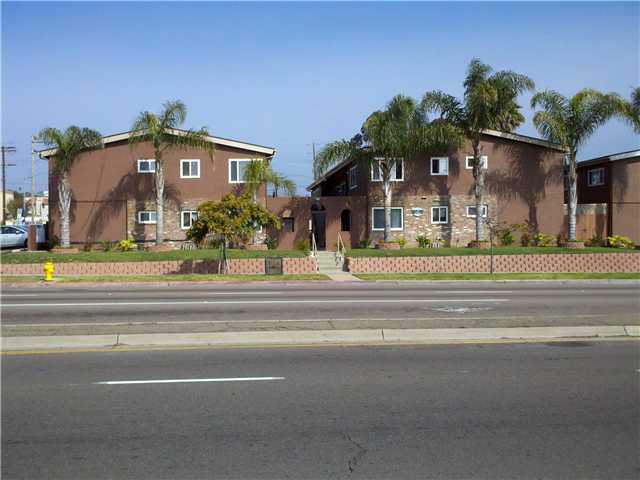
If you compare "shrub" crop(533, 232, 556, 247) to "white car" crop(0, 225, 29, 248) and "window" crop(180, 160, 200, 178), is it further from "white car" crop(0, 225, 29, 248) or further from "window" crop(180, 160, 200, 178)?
"white car" crop(0, 225, 29, 248)

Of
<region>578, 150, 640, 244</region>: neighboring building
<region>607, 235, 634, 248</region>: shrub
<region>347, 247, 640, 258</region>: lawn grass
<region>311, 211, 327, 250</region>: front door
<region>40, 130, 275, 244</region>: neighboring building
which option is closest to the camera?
<region>347, 247, 640, 258</region>: lawn grass

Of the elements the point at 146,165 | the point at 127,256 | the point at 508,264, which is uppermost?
the point at 146,165

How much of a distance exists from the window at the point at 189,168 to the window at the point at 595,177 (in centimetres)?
2513

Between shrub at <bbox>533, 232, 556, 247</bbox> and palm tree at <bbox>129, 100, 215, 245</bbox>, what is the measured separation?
1937 cm

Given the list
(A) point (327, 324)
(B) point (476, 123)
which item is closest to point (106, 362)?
(A) point (327, 324)

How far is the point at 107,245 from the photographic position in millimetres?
38344

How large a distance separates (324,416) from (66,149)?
3310cm

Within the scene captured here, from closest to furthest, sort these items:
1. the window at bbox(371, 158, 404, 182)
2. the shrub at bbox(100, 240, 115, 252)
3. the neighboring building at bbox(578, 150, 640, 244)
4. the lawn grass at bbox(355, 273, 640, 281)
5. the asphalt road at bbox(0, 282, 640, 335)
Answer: the asphalt road at bbox(0, 282, 640, 335) < the lawn grass at bbox(355, 273, 640, 281) < the shrub at bbox(100, 240, 115, 252) < the window at bbox(371, 158, 404, 182) < the neighboring building at bbox(578, 150, 640, 244)

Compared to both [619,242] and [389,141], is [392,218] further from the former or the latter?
[619,242]

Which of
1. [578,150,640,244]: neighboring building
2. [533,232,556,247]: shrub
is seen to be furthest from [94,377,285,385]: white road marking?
[578,150,640,244]: neighboring building

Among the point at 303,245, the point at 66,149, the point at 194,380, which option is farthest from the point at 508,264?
the point at 194,380

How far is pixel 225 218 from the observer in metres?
28.6

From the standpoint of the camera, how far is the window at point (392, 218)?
131 ft

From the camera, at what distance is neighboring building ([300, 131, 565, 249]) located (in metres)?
40.0
